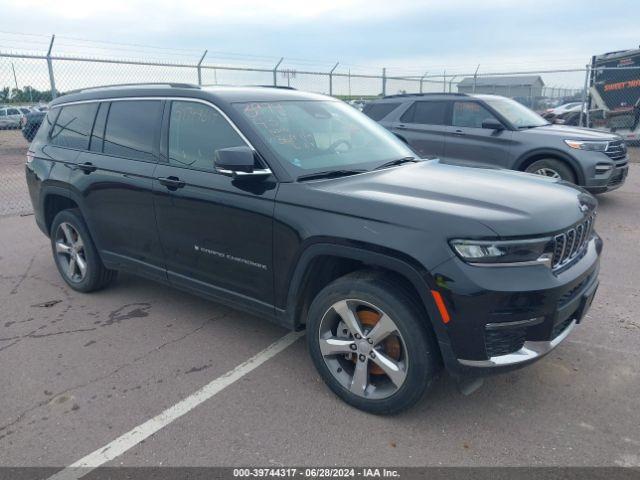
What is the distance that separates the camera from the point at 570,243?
2871 millimetres

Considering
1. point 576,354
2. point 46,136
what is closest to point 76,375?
point 46,136

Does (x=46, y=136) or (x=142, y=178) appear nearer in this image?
(x=142, y=178)

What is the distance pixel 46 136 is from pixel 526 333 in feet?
15.3

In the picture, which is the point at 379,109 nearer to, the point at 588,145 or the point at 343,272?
the point at 588,145

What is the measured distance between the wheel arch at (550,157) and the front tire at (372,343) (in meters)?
5.84

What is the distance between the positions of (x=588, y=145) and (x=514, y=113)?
1318mm

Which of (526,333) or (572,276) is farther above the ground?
(572,276)

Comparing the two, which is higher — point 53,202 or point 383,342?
point 53,202

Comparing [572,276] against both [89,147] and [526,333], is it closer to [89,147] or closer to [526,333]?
[526,333]

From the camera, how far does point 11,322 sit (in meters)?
4.33

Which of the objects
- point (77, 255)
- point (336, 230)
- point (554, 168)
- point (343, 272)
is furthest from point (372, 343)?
point (554, 168)

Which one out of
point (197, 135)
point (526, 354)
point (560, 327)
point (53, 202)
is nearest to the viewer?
point (526, 354)

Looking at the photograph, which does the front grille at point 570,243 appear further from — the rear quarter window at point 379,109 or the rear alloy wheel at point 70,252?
the rear quarter window at point 379,109

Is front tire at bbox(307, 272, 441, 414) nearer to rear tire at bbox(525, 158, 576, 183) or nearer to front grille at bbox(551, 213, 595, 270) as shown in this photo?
front grille at bbox(551, 213, 595, 270)
